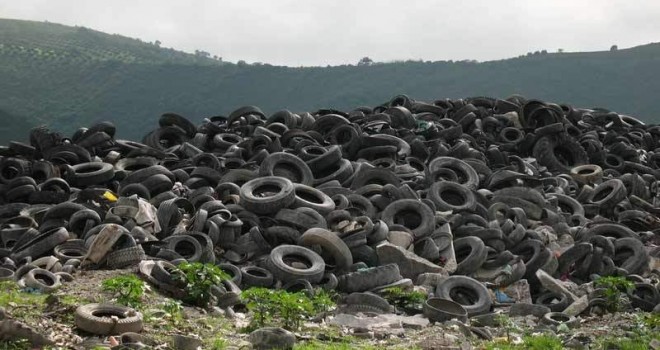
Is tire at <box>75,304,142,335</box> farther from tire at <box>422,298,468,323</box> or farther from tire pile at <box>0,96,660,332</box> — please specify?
tire at <box>422,298,468,323</box>

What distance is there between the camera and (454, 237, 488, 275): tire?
16906 millimetres

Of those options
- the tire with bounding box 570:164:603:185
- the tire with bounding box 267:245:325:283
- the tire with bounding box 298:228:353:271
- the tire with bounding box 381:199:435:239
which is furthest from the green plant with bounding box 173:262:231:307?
the tire with bounding box 570:164:603:185

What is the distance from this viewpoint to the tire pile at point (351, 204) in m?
15.6

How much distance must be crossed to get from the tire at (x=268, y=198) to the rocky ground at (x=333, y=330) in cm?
472

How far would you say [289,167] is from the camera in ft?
70.0

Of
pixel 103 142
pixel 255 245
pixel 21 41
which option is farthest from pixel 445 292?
pixel 21 41

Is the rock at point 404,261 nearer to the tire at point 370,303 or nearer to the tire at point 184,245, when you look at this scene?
the tire at point 370,303

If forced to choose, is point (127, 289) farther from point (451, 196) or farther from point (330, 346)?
point (451, 196)

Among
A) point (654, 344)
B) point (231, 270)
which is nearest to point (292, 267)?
point (231, 270)

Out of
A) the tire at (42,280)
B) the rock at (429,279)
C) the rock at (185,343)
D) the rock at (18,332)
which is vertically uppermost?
the rock at (18,332)

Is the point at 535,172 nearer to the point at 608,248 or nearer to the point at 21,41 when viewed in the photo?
the point at 608,248

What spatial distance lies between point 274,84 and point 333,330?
327 feet

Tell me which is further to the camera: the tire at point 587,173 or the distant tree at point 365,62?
the distant tree at point 365,62

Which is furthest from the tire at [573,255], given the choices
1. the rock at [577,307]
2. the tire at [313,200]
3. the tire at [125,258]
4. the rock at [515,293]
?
the tire at [125,258]
